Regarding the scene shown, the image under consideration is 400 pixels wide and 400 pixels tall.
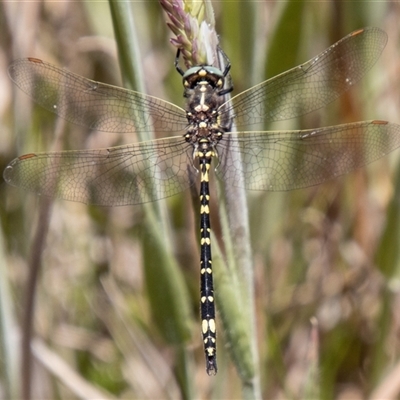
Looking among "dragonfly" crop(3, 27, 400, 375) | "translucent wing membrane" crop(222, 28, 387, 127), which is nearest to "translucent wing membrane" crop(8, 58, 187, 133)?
"dragonfly" crop(3, 27, 400, 375)

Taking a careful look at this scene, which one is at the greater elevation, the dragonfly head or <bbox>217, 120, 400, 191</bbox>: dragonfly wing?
the dragonfly head

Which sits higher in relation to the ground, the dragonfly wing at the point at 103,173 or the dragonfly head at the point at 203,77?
the dragonfly head at the point at 203,77

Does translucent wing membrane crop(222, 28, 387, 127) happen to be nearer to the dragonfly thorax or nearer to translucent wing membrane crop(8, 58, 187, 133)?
the dragonfly thorax

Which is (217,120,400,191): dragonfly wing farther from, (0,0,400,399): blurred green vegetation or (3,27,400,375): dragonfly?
(0,0,400,399): blurred green vegetation

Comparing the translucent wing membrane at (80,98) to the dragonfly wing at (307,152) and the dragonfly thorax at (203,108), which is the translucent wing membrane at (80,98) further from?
the dragonfly wing at (307,152)

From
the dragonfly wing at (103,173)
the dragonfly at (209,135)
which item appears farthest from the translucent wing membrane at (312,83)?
the dragonfly wing at (103,173)

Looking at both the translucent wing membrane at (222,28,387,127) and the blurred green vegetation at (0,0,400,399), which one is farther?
the blurred green vegetation at (0,0,400,399)

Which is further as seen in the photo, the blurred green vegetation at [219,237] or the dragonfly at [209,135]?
the blurred green vegetation at [219,237]
